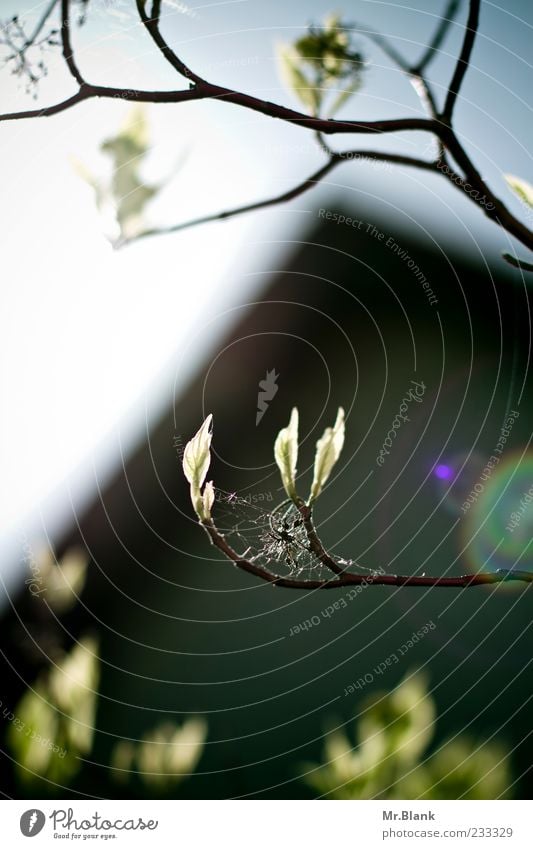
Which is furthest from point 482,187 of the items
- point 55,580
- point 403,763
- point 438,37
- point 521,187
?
point 55,580

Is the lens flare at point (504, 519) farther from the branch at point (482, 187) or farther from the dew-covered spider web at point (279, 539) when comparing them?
the branch at point (482, 187)

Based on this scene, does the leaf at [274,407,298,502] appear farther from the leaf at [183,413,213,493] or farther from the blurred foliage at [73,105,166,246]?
the blurred foliage at [73,105,166,246]

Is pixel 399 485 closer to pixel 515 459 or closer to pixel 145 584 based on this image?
pixel 515 459

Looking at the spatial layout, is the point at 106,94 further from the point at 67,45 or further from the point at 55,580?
the point at 55,580

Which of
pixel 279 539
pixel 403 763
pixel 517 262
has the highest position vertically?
pixel 517 262

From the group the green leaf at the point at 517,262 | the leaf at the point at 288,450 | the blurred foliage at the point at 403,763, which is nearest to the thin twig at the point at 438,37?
the green leaf at the point at 517,262
